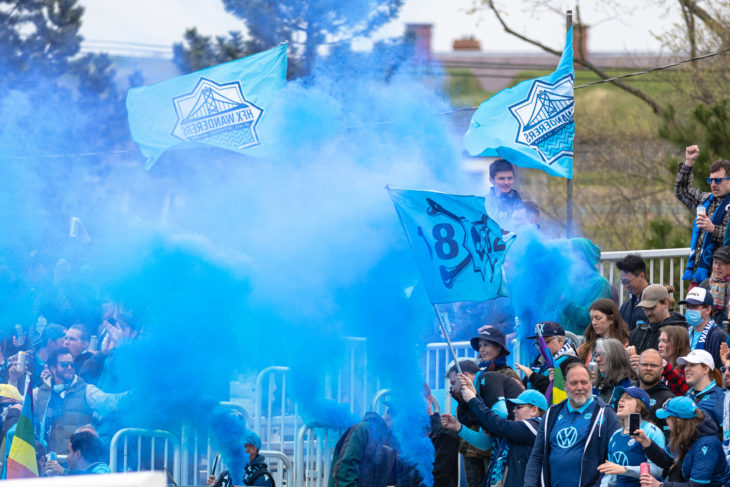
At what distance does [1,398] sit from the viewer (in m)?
8.73

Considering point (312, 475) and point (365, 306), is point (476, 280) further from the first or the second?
point (312, 475)

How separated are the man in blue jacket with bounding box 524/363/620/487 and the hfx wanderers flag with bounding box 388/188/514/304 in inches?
50.9

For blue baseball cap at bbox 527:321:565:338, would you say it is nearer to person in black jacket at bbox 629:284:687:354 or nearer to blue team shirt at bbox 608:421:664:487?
person in black jacket at bbox 629:284:687:354

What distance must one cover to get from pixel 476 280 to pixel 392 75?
257 cm

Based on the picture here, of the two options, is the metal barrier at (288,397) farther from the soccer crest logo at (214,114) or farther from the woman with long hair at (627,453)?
the soccer crest logo at (214,114)

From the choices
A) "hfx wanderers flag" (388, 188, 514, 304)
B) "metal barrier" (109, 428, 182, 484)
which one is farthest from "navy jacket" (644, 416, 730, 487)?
"metal barrier" (109, 428, 182, 484)

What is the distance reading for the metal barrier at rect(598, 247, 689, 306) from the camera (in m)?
11.0

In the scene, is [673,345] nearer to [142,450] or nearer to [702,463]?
[702,463]

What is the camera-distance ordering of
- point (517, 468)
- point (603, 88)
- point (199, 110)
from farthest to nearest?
point (603, 88)
point (199, 110)
point (517, 468)

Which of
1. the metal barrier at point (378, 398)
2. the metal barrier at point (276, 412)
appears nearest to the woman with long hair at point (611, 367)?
the metal barrier at point (378, 398)

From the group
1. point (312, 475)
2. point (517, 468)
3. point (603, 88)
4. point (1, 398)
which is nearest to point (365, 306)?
point (312, 475)

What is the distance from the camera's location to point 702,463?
6.07 metres

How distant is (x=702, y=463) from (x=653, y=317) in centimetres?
240

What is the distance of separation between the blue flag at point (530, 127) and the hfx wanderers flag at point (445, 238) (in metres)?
2.47
